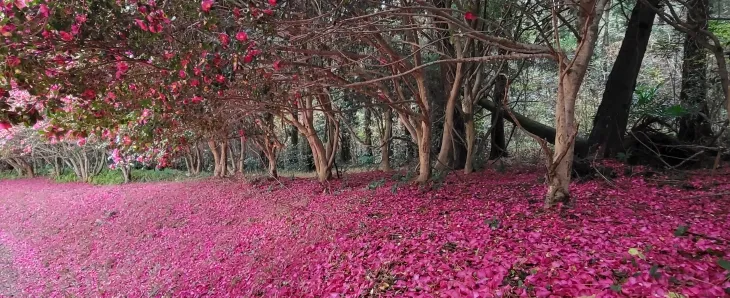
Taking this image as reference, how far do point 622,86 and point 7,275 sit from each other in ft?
48.2

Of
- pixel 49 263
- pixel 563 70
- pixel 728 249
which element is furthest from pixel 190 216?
pixel 728 249

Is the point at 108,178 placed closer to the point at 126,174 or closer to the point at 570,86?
the point at 126,174

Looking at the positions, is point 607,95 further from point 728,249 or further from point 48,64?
point 48,64

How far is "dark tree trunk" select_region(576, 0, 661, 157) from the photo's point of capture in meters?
7.98

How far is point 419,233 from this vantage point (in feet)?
17.8

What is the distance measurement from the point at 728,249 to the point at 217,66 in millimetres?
4819

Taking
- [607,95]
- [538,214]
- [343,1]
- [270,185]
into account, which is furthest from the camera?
[270,185]

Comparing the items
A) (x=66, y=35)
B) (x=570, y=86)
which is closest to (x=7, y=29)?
(x=66, y=35)

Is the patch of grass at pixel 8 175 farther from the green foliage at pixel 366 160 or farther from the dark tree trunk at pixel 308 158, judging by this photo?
the green foliage at pixel 366 160

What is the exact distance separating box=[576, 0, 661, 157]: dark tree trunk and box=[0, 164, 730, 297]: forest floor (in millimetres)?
1364

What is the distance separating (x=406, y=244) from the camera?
5.12 m

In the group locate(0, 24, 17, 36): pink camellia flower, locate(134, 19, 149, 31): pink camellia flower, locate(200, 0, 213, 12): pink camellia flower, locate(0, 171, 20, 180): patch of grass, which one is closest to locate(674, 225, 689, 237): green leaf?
locate(200, 0, 213, 12): pink camellia flower

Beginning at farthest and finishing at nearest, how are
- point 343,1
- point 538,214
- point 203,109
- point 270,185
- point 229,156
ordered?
point 229,156 → point 270,185 → point 203,109 → point 538,214 → point 343,1

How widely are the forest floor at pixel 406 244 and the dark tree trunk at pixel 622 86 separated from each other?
136 cm
